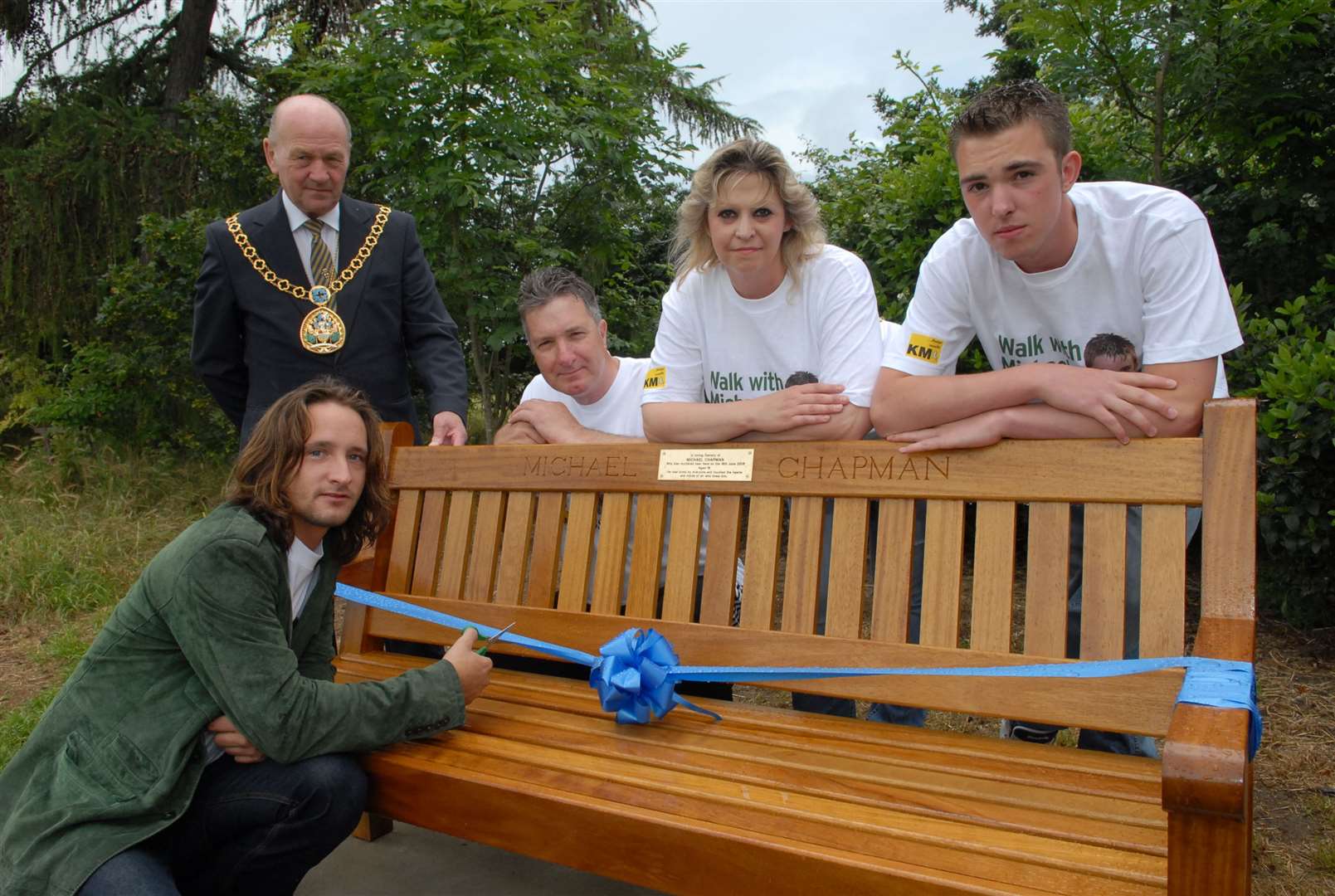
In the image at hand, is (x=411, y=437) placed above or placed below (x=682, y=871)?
above

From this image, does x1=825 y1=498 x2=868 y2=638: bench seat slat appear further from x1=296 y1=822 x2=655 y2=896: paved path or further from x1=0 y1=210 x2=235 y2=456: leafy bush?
x1=0 y1=210 x2=235 y2=456: leafy bush

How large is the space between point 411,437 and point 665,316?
37.1 inches

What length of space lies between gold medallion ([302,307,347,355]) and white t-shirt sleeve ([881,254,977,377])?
1.83m

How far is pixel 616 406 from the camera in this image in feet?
10.4

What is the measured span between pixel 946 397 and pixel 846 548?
1.38 ft

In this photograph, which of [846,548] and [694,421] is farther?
[694,421]

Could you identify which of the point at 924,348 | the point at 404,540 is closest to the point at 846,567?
the point at 924,348

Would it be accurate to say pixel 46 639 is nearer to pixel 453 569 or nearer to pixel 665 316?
pixel 453 569

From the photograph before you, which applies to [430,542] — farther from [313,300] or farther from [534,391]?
[313,300]

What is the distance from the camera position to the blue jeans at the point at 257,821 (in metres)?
2.04

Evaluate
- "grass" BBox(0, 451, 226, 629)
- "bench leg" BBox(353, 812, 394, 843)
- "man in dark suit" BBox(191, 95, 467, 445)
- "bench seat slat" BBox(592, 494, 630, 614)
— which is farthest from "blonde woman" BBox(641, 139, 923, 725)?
"grass" BBox(0, 451, 226, 629)

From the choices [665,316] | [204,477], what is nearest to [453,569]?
[665,316]

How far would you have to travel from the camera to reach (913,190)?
4.54 m

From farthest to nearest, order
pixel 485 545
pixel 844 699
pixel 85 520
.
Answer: pixel 85 520
pixel 485 545
pixel 844 699
